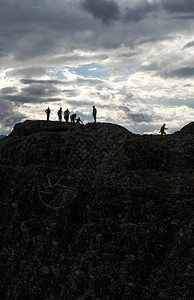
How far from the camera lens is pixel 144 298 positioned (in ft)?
72.6

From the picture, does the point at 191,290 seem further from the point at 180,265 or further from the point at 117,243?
the point at 117,243

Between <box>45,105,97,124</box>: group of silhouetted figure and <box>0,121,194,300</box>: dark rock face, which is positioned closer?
<box>0,121,194,300</box>: dark rock face

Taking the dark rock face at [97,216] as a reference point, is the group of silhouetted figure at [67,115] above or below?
above

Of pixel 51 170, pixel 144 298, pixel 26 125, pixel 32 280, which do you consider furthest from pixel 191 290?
pixel 26 125

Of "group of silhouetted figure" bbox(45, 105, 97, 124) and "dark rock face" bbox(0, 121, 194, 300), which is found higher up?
"group of silhouetted figure" bbox(45, 105, 97, 124)

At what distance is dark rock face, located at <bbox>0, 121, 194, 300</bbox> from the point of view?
2433cm

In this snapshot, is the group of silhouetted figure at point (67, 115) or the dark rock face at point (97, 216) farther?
the group of silhouetted figure at point (67, 115)

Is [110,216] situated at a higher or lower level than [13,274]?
higher

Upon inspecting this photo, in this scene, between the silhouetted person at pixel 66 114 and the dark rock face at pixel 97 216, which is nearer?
the dark rock face at pixel 97 216

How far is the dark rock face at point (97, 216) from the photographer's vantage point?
24.3 meters

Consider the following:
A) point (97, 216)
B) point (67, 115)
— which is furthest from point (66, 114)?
point (97, 216)

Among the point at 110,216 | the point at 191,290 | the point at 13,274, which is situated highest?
the point at 110,216

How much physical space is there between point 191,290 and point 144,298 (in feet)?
11.4

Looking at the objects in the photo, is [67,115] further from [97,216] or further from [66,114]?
[97,216]
